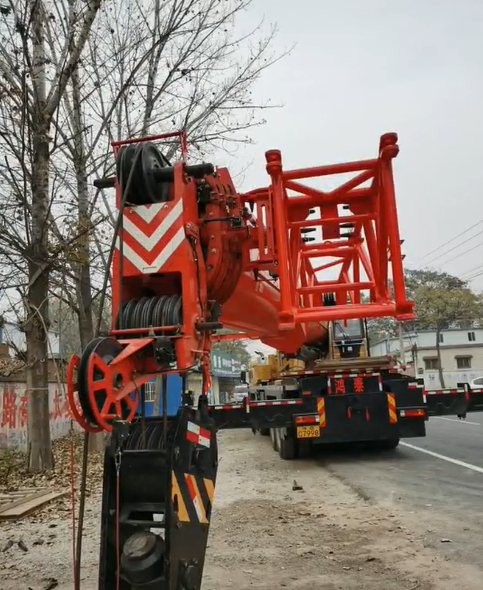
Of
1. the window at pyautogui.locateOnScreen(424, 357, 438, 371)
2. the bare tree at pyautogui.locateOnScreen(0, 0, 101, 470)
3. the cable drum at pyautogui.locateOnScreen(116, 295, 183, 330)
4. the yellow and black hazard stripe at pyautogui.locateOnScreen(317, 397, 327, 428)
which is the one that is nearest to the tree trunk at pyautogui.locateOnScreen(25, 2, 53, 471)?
the bare tree at pyautogui.locateOnScreen(0, 0, 101, 470)

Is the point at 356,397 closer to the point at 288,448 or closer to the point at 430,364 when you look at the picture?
the point at 288,448

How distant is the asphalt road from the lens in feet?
18.1

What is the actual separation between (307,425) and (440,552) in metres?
4.25

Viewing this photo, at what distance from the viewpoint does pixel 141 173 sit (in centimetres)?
303

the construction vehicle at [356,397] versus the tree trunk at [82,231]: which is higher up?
the tree trunk at [82,231]

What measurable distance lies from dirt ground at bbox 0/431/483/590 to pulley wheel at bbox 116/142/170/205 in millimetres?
3036

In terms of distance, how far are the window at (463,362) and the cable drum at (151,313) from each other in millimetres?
47821

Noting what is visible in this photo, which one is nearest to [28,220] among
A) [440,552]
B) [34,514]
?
[34,514]

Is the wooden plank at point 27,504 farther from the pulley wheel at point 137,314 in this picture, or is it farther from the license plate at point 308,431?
the pulley wheel at point 137,314

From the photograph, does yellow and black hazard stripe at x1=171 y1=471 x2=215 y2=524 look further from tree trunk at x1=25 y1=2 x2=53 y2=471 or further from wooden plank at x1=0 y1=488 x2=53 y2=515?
tree trunk at x1=25 y1=2 x2=53 y2=471

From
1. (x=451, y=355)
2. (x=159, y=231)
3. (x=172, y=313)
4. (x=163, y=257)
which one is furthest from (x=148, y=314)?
(x=451, y=355)

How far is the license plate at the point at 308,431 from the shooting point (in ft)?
30.0

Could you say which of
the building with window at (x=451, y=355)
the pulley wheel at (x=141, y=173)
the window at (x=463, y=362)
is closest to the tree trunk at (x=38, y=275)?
the pulley wheel at (x=141, y=173)

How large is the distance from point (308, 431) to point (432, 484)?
79.0 inches
